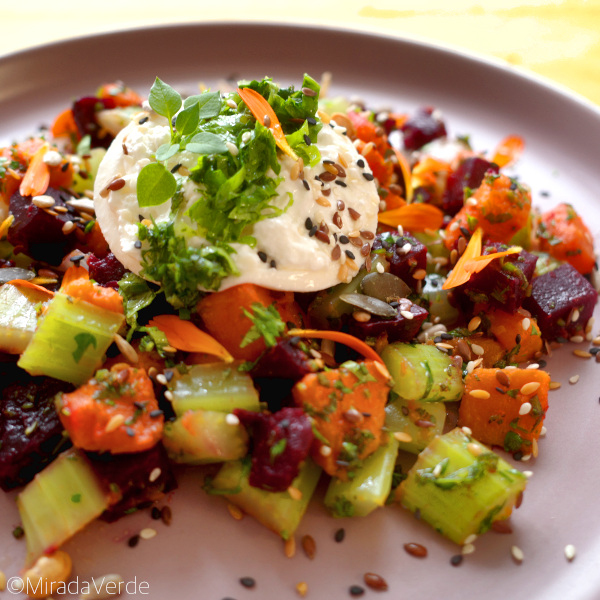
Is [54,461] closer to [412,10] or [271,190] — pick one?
[271,190]

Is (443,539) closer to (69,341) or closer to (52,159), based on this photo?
(69,341)

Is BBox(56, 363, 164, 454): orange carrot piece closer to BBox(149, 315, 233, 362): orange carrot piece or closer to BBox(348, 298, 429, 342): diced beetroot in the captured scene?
BBox(149, 315, 233, 362): orange carrot piece

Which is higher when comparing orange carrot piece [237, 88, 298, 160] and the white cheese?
orange carrot piece [237, 88, 298, 160]

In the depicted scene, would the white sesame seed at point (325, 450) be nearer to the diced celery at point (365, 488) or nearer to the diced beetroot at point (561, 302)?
the diced celery at point (365, 488)

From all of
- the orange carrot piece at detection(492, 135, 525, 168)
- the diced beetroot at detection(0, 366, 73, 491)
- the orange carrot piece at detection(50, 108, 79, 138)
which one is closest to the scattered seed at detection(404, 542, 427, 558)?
the diced beetroot at detection(0, 366, 73, 491)

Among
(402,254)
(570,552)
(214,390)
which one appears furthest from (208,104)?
(570,552)

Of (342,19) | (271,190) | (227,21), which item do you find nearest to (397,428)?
(271,190)

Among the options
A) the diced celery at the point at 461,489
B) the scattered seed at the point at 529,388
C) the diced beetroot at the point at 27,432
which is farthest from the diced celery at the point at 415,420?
the diced beetroot at the point at 27,432
